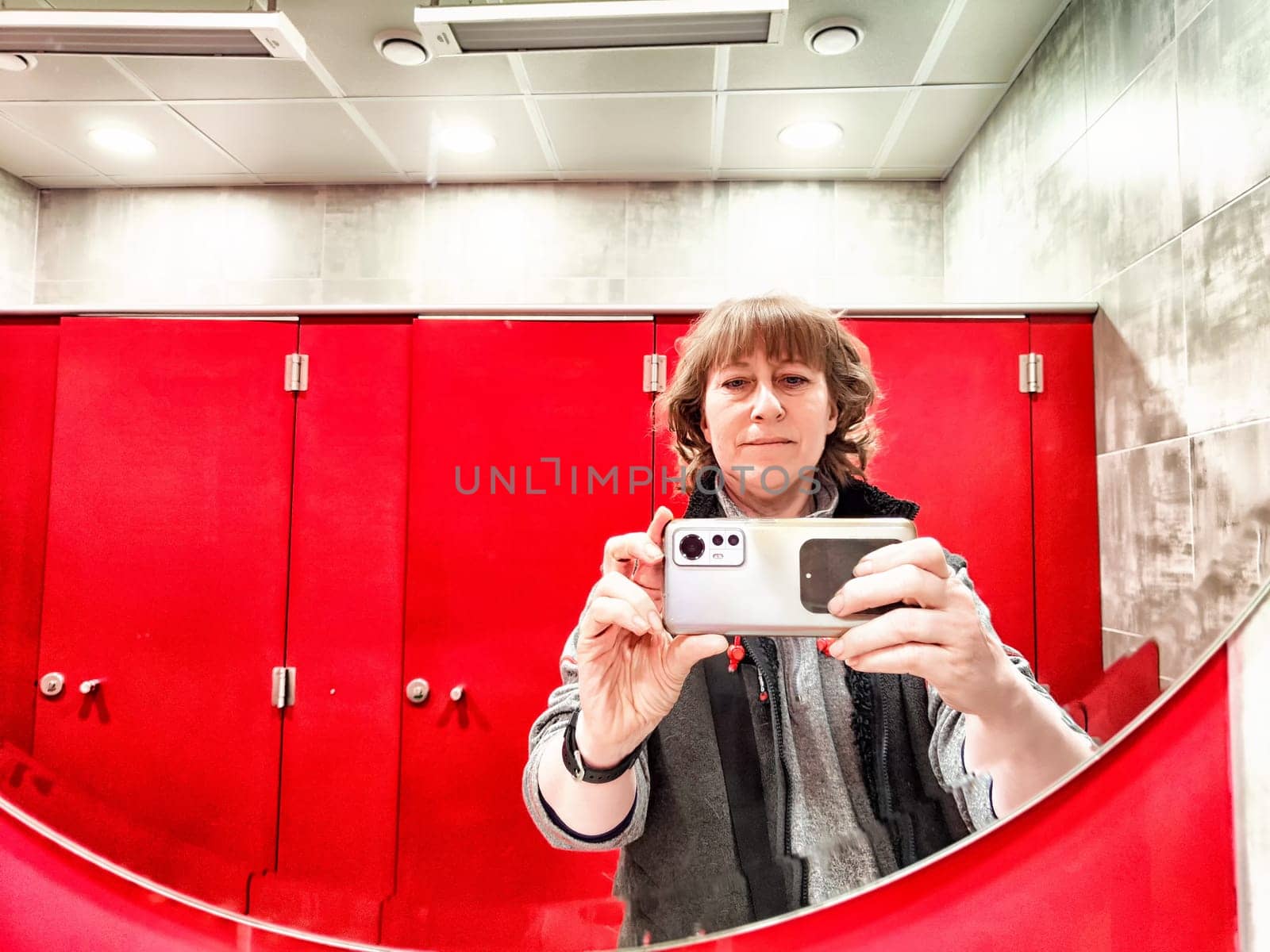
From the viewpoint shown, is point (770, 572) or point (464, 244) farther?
point (464, 244)

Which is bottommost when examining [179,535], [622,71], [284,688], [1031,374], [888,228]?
[284,688]

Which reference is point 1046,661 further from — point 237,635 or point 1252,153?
point 237,635

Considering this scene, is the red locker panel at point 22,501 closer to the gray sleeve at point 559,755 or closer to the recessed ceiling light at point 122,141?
the recessed ceiling light at point 122,141

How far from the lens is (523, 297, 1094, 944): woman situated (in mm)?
438

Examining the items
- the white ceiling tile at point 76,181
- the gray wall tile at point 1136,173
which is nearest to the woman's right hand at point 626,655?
the gray wall tile at point 1136,173

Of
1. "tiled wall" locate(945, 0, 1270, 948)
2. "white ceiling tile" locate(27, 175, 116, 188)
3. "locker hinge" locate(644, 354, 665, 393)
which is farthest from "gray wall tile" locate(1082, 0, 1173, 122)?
"white ceiling tile" locate(27, 175, 116, 188)

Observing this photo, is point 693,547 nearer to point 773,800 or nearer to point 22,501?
point 773,800

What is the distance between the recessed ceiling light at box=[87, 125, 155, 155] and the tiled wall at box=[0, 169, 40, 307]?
58mm

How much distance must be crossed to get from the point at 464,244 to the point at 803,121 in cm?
25

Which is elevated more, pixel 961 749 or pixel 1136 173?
pixel 1136 173

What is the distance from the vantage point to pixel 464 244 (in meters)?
0.49

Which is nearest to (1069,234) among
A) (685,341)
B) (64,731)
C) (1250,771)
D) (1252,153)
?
(1252,153)

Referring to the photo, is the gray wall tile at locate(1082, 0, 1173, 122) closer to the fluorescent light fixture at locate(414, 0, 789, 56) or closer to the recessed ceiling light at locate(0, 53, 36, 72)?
the fluorescent light fixture at locate(414, 0, 789, 56)

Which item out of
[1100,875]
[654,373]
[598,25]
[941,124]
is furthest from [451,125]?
[1100,875]
